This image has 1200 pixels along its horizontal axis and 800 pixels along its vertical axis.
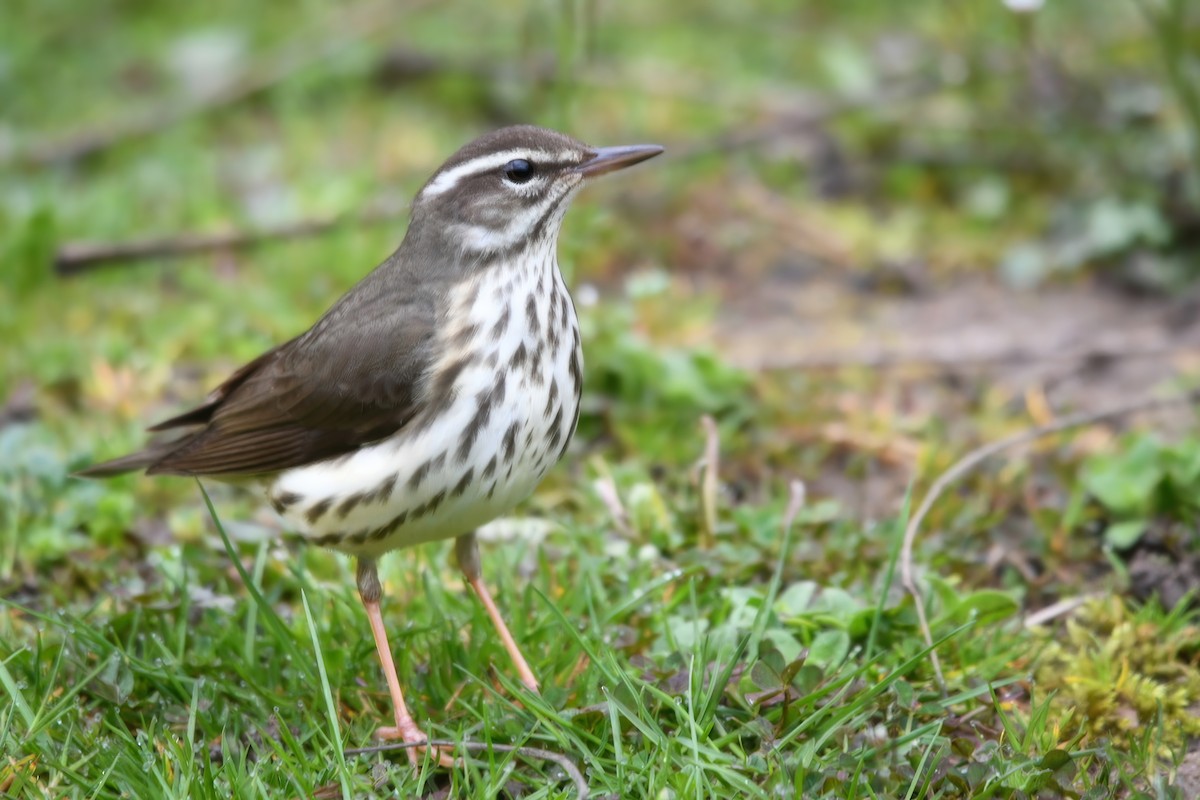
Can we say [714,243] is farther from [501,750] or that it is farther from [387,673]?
[501,750]

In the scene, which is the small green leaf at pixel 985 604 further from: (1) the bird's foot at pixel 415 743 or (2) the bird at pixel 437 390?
(1) the bird's foot at pixel 415 743

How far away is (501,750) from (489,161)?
69.2 inches

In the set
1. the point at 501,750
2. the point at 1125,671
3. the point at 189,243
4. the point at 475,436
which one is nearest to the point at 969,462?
the point at 1125,671

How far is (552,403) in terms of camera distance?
4.20m

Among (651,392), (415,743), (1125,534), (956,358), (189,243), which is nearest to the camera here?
(415,743)

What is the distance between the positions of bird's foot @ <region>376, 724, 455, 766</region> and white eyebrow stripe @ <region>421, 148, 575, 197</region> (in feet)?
5.35

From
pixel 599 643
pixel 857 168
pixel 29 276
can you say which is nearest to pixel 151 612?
pixel 599 643

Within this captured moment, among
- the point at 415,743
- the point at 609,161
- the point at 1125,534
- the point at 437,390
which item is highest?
the point at 609,161

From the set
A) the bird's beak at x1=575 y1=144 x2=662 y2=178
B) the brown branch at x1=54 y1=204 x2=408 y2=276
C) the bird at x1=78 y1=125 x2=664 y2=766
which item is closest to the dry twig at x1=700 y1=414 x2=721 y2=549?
the bird at x1=78 y1=125 x2=664 y2=766

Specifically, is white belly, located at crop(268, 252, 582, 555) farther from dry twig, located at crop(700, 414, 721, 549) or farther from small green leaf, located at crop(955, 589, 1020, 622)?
small green leaf, located at crop(955, 589, 1020, 622)

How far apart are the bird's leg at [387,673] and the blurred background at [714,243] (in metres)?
0.81

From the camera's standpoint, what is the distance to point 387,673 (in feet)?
13.9

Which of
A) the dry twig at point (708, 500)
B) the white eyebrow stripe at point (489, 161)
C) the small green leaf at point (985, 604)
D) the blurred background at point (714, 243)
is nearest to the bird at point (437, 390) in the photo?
the white eyebrow stripe at point (489, 161)

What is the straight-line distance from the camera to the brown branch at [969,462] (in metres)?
4.47
